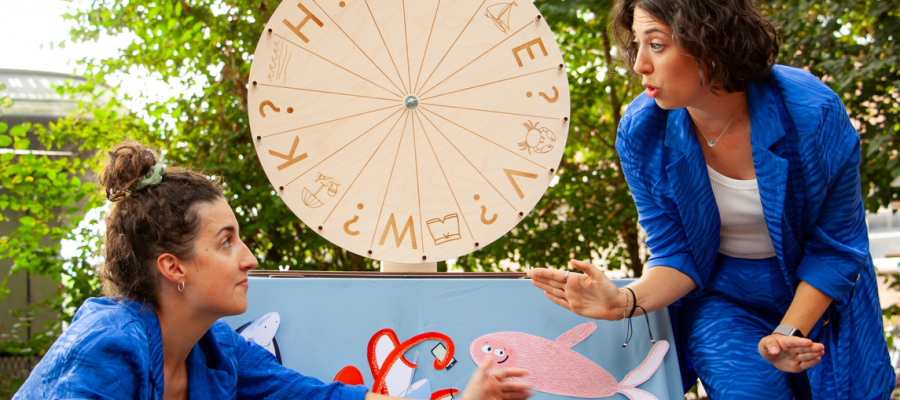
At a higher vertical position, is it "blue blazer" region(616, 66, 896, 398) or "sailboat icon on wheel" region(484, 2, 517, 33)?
"sailboat icon on wheel" region(484, 2, 517, 33)

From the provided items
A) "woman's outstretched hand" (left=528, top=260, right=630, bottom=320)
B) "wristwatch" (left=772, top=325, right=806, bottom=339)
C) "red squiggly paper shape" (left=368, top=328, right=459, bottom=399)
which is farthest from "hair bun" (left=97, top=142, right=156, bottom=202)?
"wristwatch" (left=772, top=325, right=806, bottom=339)

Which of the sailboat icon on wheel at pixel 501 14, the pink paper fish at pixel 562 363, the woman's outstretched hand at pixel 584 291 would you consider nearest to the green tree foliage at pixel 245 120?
the sailboat icon on wheel at pixel 501 14

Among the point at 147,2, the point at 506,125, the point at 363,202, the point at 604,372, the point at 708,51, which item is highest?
the point at 147,2

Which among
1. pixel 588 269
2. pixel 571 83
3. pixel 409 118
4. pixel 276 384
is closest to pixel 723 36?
pixel 588 269

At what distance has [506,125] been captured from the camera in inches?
81.3

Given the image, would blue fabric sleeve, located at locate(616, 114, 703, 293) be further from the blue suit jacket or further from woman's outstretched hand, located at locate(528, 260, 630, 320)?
the blue suit jacket

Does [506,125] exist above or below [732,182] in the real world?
above

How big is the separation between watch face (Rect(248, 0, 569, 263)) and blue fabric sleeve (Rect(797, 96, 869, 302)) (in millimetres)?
670

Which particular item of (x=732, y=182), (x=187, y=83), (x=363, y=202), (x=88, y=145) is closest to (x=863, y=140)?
(x=732, y=182)

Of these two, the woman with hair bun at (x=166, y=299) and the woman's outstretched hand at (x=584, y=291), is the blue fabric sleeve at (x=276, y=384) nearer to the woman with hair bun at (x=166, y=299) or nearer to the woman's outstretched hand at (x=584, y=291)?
the woman with hair bun at (x=166, y=299)

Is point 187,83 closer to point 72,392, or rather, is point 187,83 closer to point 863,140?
point 72,392

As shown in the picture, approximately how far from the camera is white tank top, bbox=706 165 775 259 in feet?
5.82

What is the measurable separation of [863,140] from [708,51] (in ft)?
5.96

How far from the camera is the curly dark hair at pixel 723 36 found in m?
1.67
